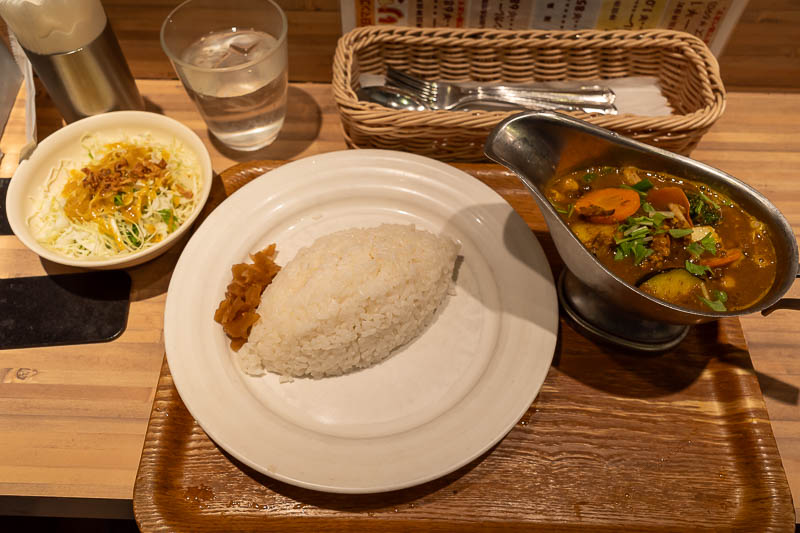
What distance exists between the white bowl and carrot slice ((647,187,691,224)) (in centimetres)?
159

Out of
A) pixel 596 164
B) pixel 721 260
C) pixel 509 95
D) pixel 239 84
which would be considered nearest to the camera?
pixel 721 260

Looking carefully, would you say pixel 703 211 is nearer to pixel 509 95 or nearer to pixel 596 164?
pixel 596 164

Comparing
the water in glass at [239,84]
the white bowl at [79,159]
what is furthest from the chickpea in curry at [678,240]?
the white bowl at [79,159]

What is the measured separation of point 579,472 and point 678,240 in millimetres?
784

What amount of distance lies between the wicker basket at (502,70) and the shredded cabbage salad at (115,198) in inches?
28.8

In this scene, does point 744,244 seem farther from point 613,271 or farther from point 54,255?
point 54,255

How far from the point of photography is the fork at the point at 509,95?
7.16 ft

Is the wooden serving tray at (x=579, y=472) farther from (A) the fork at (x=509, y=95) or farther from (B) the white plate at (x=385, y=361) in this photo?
(A) the fork at (x=509, y=95)

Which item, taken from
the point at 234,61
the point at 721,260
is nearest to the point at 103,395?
the point at 234,61

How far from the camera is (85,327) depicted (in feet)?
6.04

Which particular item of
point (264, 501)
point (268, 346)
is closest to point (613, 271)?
point (268, 346)

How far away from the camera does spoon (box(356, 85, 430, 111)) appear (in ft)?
7.17

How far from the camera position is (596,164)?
176cm

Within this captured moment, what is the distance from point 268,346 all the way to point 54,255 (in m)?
0.84
